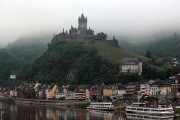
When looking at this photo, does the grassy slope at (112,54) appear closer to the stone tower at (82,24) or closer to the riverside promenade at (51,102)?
the stone tower at (82,24)

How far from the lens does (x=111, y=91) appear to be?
119 m

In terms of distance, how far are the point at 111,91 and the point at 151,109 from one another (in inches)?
1684

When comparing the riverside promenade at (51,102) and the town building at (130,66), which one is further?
the town building at (130,66)

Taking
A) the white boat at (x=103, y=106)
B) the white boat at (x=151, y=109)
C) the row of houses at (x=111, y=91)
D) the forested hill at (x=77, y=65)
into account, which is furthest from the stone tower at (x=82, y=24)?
A: the white boat at (x=151, y=109)

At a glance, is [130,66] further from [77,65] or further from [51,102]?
[51,102]

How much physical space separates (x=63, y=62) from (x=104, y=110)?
6750 centimetres

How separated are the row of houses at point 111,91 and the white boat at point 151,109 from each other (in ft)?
62.3

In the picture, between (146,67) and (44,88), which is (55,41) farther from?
(146,67)

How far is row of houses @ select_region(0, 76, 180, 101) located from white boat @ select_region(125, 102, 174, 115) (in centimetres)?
1900

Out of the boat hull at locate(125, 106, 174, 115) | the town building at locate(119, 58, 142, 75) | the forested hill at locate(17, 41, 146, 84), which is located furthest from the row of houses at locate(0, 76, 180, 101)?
the boat hull at locate(125, 106, 174, 115)

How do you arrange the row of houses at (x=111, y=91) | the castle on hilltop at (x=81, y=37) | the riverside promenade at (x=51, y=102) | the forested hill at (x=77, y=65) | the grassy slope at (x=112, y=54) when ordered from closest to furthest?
the row of houses at (x=111, y=91) < the riverside promenade at (x=51, y=102) < the forested hill at (x=77, y=65) < the grassy slope at (x=112, y=54) < the castle on hilltop at (x=81, y=37)

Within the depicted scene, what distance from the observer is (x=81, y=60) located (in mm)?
153625

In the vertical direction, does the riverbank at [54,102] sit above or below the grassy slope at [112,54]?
below

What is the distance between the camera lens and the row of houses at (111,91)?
108625mm
